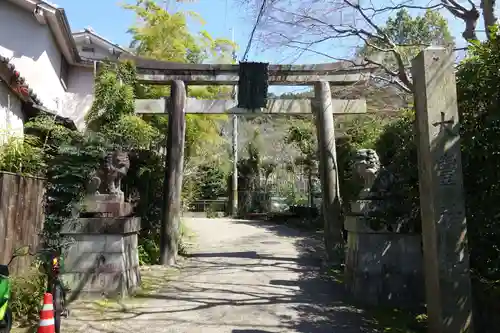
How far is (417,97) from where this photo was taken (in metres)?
4.89

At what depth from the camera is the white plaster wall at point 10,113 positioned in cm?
719

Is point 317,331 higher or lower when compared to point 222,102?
lower

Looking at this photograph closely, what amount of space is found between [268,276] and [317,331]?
3.38m

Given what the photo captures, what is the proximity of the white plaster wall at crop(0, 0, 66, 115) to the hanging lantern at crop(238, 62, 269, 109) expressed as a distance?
6.23 metres

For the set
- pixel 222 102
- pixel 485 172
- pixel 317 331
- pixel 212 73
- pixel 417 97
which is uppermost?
pixel 212 73

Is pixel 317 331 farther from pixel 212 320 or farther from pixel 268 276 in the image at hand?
pixel 268 276

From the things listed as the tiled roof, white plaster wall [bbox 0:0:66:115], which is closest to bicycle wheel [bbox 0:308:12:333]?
the tiled roof

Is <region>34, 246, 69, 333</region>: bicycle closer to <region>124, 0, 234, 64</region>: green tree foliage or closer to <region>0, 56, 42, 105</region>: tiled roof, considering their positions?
<region>0, 56, 42, 105</region>: tiled roof

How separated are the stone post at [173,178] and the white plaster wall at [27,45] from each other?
4622 millimetres

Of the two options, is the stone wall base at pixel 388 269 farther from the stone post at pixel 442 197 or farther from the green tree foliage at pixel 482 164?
the stone post at pixel 442 197

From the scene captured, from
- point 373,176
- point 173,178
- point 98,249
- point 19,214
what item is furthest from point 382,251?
point 173,178

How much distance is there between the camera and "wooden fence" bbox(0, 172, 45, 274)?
5238 millimetres

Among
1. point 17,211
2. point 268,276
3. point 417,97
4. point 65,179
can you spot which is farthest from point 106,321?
point 417,97

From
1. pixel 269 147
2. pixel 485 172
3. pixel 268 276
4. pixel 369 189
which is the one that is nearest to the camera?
pixel 485 172
